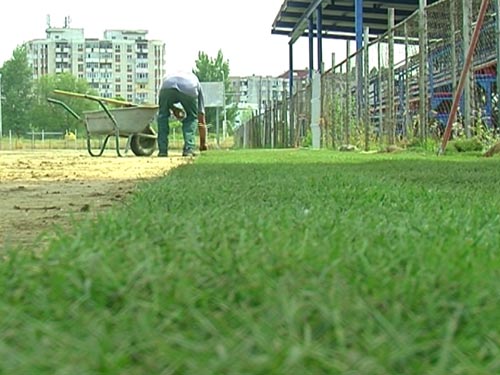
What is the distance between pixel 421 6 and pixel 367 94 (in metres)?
2.56

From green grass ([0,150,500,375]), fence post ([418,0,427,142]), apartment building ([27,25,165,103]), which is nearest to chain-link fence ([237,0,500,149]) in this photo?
fence post ([418,0,427,142])

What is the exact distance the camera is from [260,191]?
317cm

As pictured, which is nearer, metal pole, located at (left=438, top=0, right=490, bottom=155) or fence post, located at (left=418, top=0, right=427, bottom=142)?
metal pole, located at (left=438, top=0, right=490, bottom=155)

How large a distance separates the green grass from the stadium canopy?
910 inches

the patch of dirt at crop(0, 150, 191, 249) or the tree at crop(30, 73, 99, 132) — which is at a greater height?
the tree at crop(30, 73, 99, 132)

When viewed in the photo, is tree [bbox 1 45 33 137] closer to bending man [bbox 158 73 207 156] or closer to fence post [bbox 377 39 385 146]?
bending man [bbox 158 73 207 156]

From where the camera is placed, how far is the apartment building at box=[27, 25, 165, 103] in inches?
4638

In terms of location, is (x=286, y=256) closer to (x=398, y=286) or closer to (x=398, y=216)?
(x=398, y=286)

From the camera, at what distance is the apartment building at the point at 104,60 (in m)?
118

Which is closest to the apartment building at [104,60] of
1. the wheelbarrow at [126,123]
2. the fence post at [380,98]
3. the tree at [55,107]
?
the tree at [55,107]

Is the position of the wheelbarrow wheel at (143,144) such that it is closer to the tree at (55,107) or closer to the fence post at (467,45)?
the fence post at (467,45)

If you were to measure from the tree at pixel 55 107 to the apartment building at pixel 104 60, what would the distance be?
110ft

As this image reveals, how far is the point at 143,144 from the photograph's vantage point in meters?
14.3

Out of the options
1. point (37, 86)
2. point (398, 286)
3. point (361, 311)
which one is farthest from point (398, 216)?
point (37, 86)
